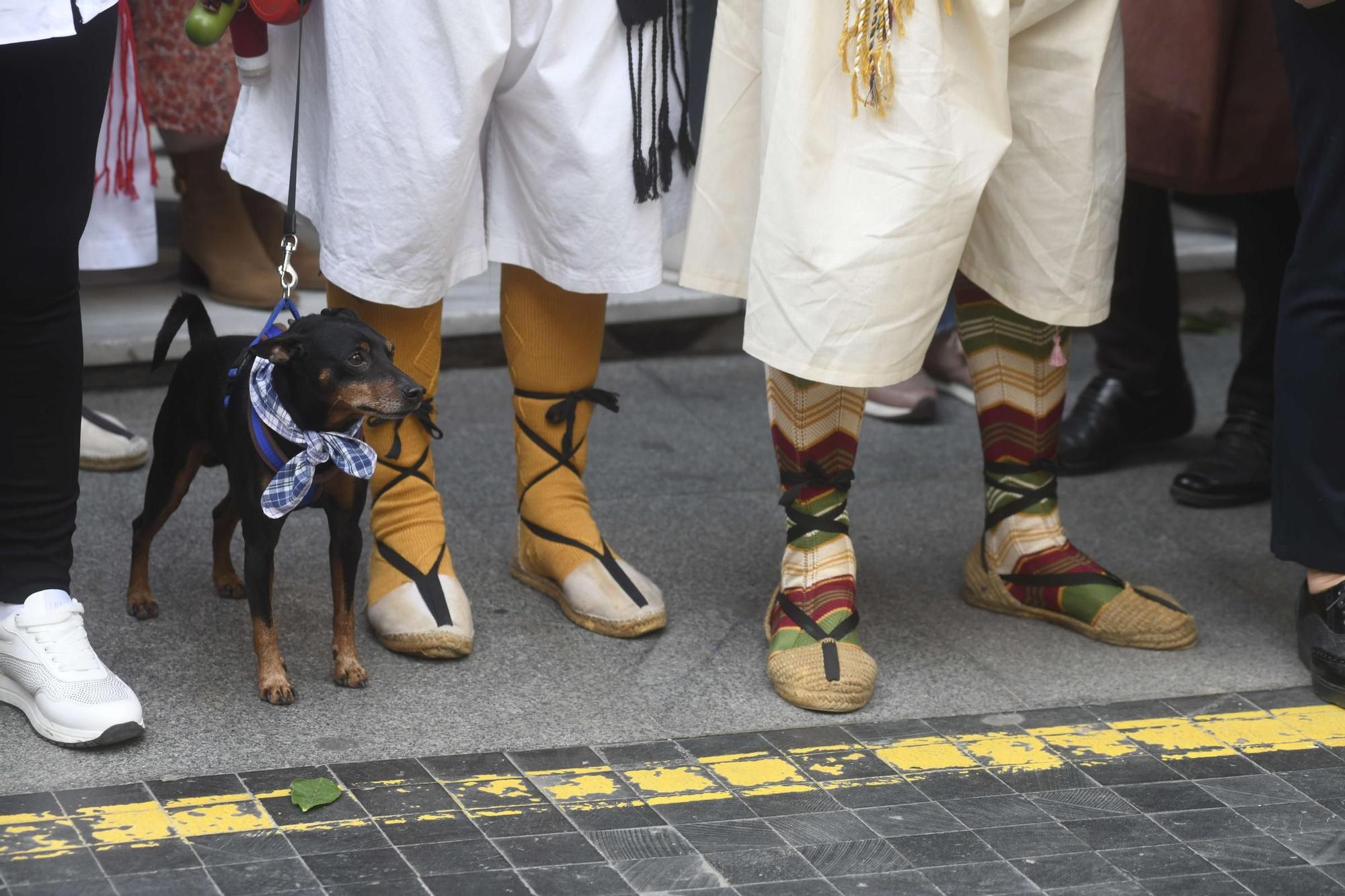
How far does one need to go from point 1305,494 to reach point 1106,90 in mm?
817

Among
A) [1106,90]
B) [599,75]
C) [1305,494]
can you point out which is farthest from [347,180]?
[1305,494]

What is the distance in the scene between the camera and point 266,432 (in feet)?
8.17

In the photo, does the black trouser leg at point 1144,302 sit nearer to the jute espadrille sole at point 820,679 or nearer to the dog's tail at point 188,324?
the jute espadrille sole at point 820,679

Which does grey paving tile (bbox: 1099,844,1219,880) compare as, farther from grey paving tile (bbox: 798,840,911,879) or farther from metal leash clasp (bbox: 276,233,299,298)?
metal leash clasp (bbox: 276,233,299,298)

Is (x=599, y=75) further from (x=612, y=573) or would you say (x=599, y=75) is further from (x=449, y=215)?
(x=612, y=573)

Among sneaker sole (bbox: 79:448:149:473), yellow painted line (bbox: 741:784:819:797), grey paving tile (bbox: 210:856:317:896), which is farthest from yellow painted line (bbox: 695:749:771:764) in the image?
sneaker sole (bbox: 79:448:149:473)

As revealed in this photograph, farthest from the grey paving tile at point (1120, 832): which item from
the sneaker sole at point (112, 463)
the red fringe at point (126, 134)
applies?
the red fringe at point (126, 134)

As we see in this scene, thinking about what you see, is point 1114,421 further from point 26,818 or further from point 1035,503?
point 26,818

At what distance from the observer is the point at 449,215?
265 centimetres

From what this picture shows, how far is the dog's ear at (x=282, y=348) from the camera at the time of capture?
2.41 meters

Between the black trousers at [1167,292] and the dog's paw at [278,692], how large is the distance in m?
2.20

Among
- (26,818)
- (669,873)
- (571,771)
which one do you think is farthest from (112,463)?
(669,873)

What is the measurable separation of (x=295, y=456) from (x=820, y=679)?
38.3 inches

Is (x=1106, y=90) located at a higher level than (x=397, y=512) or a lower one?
higher
